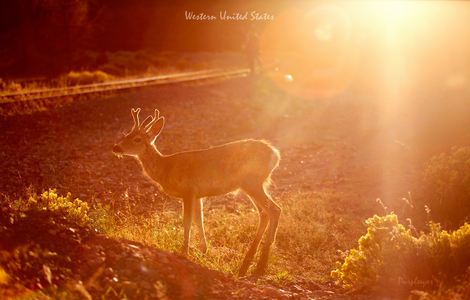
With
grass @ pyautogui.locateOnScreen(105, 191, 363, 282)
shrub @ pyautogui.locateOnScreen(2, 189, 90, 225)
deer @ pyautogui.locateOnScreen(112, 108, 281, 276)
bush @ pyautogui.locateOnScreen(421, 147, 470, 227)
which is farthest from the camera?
bush @ pyautogui.locateOnScreen(421, 147, 470, 227)

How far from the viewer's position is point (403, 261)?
8.27 m

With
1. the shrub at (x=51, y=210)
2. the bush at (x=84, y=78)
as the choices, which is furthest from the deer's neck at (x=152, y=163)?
the bush at (x=84, y=78)

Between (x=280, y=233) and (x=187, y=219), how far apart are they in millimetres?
2872

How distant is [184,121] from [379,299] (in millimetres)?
15621

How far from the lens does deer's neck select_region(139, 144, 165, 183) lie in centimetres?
1036

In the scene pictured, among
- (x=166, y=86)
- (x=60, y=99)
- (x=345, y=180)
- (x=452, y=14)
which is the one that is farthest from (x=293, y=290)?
(x=452, y=14)

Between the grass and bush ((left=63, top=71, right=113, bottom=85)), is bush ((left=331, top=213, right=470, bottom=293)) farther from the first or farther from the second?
bush ((left=63, top=71, right=113, bottom=85))

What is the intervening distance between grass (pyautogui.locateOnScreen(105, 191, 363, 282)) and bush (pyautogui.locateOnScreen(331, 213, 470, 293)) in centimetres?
105

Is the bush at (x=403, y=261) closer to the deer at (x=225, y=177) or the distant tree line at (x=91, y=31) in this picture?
the deer at (x=225, y=177)

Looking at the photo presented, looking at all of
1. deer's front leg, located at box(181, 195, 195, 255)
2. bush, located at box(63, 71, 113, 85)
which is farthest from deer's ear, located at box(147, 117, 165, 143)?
bush, located at box(63, 71, 113, 85)

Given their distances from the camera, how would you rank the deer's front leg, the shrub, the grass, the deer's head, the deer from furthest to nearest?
the deer's head
the deer
the grass
the deer's front leg
the shrub

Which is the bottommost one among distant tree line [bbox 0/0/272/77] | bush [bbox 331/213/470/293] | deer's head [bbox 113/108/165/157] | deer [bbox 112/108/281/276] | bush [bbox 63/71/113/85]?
bush [bbox 331/213/470/293]

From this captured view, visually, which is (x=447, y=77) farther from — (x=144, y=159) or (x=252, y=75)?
(x=144, y=159)

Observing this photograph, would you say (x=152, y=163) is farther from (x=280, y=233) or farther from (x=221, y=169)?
(x=280, y=233)
